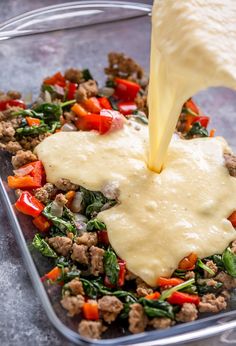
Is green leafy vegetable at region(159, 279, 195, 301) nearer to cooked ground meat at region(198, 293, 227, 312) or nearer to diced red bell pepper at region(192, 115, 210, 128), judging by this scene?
cooked ground meat at region(198, 293, 227, 312)

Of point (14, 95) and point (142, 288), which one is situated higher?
point (14, 95)

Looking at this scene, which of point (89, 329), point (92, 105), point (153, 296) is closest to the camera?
point (89, 329)

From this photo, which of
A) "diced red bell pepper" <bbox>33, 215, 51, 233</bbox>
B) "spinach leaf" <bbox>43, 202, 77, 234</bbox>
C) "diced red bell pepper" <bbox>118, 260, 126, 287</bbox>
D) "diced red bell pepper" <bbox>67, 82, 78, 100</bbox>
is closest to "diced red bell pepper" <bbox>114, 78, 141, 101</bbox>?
"diced red bell pepper" <bbox>67, 82, 78, 100</bbox>

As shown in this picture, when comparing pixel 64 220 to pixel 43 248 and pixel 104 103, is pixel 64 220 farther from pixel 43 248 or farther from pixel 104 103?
pixel 104 103

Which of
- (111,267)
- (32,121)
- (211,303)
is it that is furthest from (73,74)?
(211,303)

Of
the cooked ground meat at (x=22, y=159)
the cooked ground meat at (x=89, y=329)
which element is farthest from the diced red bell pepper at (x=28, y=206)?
the cooked ground meat at (x=89, y=329)

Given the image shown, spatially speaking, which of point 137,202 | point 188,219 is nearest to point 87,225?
point 137,202

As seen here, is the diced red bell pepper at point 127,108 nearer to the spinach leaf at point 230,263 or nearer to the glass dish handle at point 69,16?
the glass dish handle at point 69,16
